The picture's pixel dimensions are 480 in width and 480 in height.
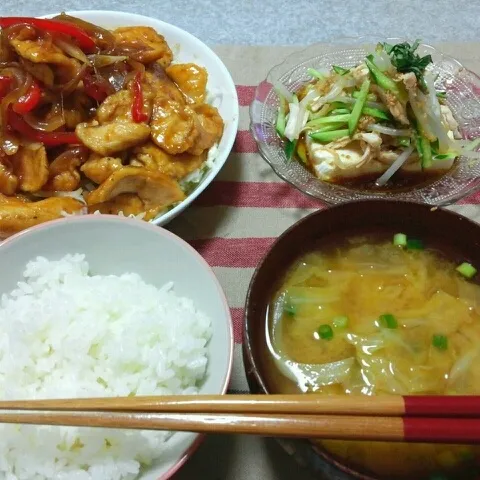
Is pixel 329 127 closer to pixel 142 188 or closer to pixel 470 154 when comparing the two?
pixel 470 154

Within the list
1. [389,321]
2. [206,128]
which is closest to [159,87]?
[206,128]

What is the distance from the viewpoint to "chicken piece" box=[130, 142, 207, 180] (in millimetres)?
1981

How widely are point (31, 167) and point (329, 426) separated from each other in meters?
1.38

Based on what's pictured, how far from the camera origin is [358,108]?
2129mm

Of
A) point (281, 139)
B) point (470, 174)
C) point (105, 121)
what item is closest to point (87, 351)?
point (105, 121)

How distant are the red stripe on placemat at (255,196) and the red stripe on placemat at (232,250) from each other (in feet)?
0.54

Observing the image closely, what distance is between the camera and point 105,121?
6.66 ft

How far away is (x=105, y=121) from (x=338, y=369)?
47.6 inches

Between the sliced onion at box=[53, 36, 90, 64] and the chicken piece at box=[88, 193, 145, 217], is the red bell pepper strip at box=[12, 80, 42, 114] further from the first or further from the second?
the chicken piece at box=[88, 193, 145, 217]

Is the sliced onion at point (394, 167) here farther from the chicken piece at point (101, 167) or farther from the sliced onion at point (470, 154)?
the chicken piece at point (101, 167)

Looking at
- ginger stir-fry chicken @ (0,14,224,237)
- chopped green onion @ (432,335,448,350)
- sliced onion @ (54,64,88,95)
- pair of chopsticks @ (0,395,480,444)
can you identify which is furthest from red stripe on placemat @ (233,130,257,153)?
pair of chopsticks @ (0,395,480,444)

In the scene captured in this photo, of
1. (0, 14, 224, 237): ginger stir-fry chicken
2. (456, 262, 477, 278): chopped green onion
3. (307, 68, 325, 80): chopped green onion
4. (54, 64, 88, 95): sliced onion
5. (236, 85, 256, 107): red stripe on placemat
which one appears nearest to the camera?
(456, 262, 477, 278): chopped green onion

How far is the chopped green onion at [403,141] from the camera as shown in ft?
6.88

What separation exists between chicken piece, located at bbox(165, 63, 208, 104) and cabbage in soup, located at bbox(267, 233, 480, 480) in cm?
95
